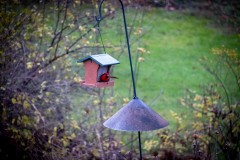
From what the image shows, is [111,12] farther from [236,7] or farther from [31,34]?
[236,7]

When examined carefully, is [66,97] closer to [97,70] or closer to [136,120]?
[97,70]

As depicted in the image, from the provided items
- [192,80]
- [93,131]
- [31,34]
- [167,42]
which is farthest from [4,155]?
[167,42]

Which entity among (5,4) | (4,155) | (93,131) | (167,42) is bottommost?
(4,155)

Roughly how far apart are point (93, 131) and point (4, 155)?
4.49 feet

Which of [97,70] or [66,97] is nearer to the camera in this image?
[97,70]

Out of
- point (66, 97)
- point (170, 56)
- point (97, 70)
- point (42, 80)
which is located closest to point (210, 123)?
point (66, 97)

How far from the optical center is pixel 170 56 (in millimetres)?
12234

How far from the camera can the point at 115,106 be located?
6.14 meters

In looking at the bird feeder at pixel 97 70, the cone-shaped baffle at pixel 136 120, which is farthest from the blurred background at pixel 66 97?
the cone-shaped baffle at pixel 136 120

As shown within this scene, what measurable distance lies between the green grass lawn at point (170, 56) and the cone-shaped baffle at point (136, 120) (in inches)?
134

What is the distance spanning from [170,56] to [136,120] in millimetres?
9182

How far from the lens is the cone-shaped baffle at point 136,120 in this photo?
315 cm

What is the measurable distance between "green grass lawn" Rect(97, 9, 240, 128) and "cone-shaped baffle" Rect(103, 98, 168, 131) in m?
3.39

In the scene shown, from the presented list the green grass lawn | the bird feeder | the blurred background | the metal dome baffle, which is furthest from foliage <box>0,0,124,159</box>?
the metal dome baffle
